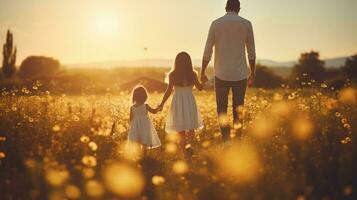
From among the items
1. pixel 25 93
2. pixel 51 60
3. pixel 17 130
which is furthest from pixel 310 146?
pixel 51 60

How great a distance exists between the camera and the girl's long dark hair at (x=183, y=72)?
9141 mm

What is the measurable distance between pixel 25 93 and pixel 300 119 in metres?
5.86

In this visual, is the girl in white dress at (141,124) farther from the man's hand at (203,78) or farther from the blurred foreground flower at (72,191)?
the blurred foreground flower at (72,191)

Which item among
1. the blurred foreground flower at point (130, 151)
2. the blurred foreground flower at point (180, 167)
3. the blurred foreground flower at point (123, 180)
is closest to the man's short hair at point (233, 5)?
the blurred foreground flower at point (180, 167)

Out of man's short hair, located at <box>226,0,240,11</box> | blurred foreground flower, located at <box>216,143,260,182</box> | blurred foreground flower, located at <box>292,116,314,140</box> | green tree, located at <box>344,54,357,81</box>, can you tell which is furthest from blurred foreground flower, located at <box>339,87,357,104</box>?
green tree, located at <box>344,54,357,81</box>

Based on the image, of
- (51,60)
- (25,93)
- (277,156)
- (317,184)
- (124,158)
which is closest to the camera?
(317,184)

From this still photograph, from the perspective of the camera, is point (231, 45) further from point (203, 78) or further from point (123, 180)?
point (123, 180)

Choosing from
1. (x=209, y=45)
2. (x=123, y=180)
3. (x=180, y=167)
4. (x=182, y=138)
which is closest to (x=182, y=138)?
(x=182, y=138)

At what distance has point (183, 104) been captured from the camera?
9391 millimetres

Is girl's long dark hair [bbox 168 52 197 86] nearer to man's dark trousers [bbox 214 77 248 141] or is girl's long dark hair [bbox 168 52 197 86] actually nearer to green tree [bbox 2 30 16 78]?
man's dark trousers [bbox 214 77 248 141]

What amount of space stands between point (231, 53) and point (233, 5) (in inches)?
32.0

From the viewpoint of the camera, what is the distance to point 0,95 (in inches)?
448

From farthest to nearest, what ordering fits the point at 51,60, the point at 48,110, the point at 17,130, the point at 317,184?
the point at 51,60, the point at 48,110, the point at 17,130, the point at 317,184

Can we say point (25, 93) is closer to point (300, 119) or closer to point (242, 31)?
point (242, 31)
